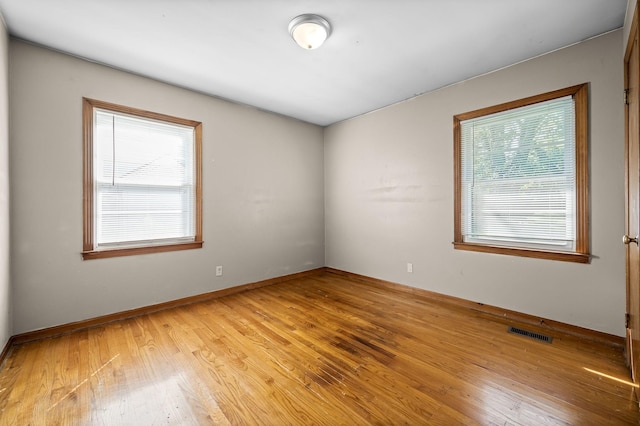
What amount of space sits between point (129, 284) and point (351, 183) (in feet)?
10.9

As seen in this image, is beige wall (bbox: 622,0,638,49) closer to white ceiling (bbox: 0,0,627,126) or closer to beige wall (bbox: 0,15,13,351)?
white ceiling (bbox: 0,0,627,126)

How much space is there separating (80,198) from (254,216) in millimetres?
1963

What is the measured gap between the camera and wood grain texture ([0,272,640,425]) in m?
1.56

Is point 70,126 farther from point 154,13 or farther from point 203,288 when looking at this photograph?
point 203,288

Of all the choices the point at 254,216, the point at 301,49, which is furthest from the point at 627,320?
the point at 254,216

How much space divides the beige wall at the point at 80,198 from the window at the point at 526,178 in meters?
2.54

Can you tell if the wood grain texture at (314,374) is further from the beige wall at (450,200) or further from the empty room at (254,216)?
the beige wall at (450,200)

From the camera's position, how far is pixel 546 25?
225 cm

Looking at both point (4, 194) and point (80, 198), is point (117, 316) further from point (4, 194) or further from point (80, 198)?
point (4, 194)

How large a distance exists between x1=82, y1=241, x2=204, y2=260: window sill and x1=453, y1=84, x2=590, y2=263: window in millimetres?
3264

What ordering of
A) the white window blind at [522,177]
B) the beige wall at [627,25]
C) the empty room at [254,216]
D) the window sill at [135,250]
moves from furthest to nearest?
the window sill at [135,250] → the white window blind at [522,177] → the beige wall at [627,25] → the empty room at [254,216]

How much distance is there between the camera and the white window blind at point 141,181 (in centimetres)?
284

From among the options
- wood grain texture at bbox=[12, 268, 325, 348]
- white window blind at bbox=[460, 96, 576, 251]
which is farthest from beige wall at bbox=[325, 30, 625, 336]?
wood grain texture at bbox=[12, 268, 325, 348]

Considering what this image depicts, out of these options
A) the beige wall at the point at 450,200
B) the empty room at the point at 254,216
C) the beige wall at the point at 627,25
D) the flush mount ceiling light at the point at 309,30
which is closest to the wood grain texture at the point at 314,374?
the empty room at the point at 254,216
